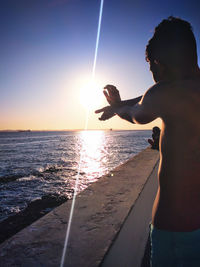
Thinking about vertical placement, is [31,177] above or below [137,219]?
below

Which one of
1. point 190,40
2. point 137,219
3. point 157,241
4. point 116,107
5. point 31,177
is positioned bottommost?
point 31,177

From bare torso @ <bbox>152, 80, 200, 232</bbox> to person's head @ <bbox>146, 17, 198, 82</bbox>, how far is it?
12 centimetres

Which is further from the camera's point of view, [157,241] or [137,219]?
[137,219]

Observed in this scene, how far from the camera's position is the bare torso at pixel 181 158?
3.08 ft

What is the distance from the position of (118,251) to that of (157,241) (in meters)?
0.99

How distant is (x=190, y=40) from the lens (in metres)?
1.04

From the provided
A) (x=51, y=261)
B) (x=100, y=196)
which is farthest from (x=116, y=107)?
(x=100, y=196)

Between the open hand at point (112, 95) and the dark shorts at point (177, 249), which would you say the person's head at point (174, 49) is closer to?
the open hand at point (112, 95)

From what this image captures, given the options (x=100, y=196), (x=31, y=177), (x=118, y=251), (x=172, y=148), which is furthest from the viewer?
(x=31, y=177)

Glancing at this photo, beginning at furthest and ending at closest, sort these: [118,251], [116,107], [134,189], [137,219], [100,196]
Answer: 1. [134,189]
2. [100,196]
3. [137,219]
4. [118,251]
5. [116,107]

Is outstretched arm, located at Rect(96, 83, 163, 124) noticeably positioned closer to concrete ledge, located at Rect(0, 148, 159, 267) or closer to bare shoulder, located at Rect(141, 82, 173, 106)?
bare shoulder, located at Rect(141, 82, 173, 106)

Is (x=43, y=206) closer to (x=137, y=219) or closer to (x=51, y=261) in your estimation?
(x=137, y=219)

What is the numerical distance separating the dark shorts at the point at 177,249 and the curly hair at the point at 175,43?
3.10 feet

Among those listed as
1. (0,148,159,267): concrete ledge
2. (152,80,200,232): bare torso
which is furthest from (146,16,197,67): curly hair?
(0,148,159,267): concrete ledge
